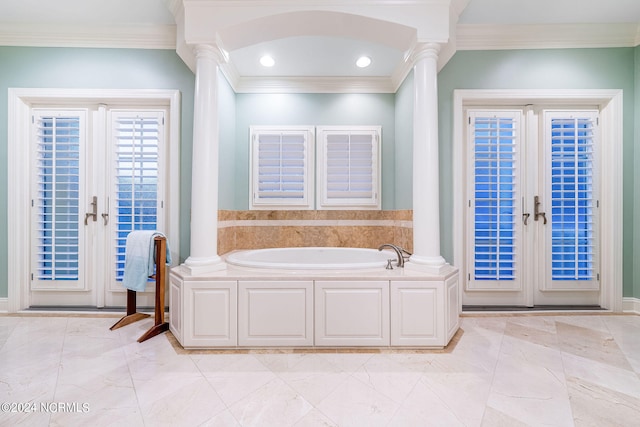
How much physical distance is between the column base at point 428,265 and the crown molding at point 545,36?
2.14m

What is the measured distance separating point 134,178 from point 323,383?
260 cm

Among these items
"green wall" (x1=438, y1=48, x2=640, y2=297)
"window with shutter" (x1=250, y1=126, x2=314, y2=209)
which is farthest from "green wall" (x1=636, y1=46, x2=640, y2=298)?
"window with shutter" (x1=250, y1=126, x2=314, y2=209)

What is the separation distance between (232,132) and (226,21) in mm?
1282

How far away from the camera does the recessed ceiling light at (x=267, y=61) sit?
302 centimetres

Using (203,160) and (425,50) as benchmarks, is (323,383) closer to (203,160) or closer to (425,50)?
(203,160)

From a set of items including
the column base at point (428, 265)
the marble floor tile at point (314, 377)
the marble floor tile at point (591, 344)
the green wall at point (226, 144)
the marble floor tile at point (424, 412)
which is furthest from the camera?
the green wall at point (226, 144)

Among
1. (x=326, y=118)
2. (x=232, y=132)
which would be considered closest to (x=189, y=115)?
(x=232, y=132)

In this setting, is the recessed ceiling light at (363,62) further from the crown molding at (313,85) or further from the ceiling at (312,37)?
the crown molding at (313,85)

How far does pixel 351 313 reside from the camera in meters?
2.15

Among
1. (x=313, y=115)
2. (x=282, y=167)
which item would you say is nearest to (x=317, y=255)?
(x=282, y=167)

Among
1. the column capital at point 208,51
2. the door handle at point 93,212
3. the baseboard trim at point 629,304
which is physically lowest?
the baseboard trim at point 629,304

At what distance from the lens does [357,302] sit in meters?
2.15

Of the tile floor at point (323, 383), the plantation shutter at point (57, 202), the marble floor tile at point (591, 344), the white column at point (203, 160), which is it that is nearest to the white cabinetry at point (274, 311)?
the tile floor at point (323, 383)

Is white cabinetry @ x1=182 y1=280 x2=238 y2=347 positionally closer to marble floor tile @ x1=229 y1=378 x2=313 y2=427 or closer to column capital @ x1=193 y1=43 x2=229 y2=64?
marble floor tile @ x1=229 y1=378 x2=313 y2=427
